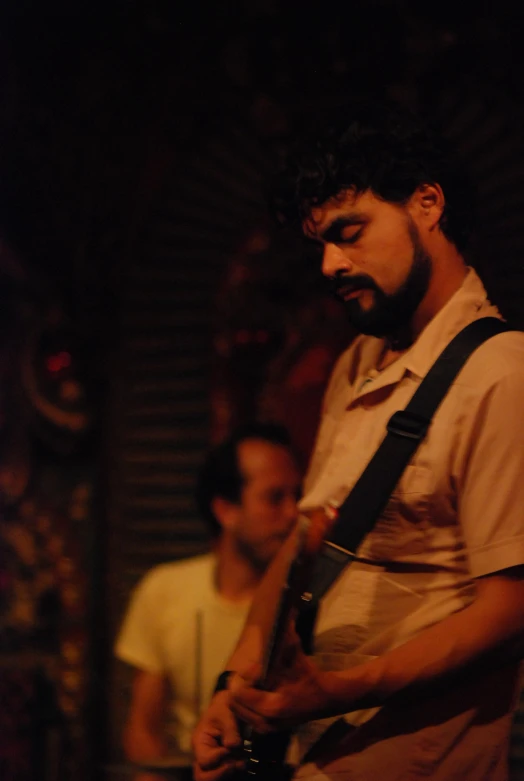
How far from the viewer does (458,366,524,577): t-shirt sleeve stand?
1.44 meters

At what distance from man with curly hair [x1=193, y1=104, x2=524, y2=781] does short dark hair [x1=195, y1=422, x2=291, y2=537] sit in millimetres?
1242

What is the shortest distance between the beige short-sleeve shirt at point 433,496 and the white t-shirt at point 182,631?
117 centimetres

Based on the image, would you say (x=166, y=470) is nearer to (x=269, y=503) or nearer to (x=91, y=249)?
(x=269, y=503)

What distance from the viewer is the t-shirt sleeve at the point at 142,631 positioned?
2984 millimetres

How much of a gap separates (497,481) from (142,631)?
1.82m

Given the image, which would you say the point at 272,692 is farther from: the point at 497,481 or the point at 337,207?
the point at 337,207

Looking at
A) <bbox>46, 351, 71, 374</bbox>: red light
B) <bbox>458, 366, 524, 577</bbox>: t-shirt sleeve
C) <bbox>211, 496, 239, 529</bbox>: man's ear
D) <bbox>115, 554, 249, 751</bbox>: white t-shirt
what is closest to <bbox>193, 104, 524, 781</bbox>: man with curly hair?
<bbox>458, 366, 524, 577</bbox>: t-shirt sleeve

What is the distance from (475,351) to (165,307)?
188 centimetres

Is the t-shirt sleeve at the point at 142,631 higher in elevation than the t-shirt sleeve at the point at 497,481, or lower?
lower

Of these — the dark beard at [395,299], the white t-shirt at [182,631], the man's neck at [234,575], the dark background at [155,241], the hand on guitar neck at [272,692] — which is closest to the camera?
the hand on guitar neck at [272,692]

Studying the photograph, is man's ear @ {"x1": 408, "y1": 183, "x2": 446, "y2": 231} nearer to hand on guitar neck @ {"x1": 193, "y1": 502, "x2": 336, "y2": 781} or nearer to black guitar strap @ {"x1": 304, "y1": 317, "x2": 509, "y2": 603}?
black guitar strap @ {"x1": 304, "y1": 317, "x2": 509, "y2": 603}

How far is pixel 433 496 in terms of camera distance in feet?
4.96

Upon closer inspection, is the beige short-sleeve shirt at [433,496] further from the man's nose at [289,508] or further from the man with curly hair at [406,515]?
the man's nose at [289,508]

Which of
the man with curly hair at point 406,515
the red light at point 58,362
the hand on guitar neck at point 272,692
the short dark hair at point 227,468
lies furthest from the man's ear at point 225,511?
the hand on guitar neck at point 272,692
